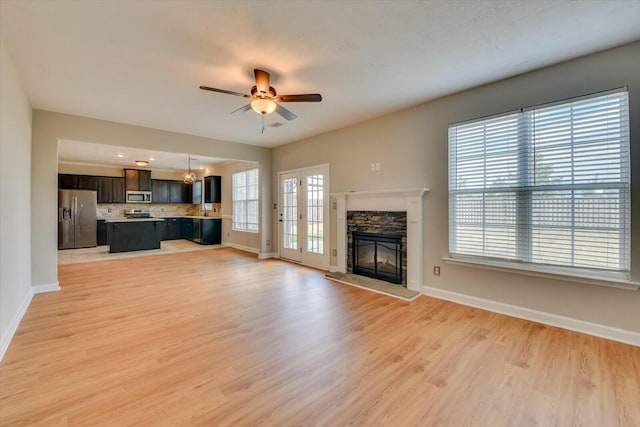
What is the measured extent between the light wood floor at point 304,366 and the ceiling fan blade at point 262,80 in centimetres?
245

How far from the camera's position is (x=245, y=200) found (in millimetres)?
7793

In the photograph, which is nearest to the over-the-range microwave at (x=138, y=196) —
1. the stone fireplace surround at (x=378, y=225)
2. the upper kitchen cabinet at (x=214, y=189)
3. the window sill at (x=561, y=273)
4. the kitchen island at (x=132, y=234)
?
the kitchen island at (x=132, y=234)

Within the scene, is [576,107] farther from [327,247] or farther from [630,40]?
[327,247]

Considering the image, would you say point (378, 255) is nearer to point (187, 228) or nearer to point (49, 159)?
point (49, 159)

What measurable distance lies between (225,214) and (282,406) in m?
7.68

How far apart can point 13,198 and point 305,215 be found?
413cm

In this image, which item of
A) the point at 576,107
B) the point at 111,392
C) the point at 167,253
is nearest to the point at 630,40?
the point at 576,107

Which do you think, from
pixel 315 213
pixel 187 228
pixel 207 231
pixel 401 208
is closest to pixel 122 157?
pixel 207 231

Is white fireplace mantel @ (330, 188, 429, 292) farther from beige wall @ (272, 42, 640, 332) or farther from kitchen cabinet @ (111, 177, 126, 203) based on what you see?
kitchen cabinet @ (111, 177, 126, 203)

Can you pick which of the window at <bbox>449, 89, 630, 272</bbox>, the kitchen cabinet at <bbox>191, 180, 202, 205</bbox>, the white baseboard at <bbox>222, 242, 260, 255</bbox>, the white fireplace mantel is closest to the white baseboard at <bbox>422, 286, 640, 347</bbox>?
the white fireplace mantel

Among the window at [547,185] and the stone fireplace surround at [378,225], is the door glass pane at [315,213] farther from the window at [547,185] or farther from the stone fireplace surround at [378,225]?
the window at [547,185]

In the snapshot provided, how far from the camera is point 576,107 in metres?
2.68

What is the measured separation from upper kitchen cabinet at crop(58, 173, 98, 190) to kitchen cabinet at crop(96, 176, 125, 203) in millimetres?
129

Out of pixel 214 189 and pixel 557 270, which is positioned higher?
pixel 214 189
